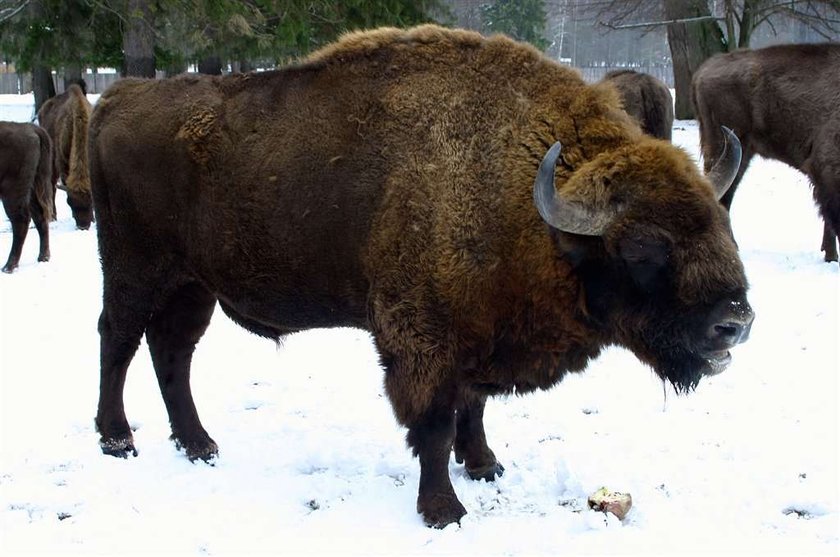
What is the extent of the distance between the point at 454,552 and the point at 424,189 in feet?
5.36

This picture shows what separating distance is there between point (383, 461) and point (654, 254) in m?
2.06

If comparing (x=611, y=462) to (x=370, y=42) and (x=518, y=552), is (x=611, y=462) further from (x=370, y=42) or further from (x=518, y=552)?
(x=370, y=42)

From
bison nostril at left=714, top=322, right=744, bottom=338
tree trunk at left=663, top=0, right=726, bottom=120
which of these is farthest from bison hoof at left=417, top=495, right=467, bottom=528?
tree trunk at left=663, top=0, right=726, bottom=120

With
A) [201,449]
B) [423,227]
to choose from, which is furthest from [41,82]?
[423,227]

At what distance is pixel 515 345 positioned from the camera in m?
4.08

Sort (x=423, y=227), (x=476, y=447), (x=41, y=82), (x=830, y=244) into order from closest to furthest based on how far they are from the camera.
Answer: (x=423, y=227)
(x=476, y=447)
(x=830, y=244)
(x=41, y=82)

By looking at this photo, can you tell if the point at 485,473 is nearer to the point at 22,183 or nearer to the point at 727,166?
the point at 727,166

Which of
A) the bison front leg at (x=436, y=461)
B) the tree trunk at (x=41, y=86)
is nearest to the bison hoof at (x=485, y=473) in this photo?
the bison front leg at (x=436, y=461)

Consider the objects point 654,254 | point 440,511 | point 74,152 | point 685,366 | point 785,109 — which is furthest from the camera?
point 74,152

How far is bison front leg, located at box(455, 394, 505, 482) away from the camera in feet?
15.6

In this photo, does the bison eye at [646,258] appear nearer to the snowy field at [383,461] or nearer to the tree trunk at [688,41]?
the snowy field at [383,461]

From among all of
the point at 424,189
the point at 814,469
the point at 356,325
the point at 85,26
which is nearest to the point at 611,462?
the point at 814,469

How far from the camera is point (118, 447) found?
16.9ft

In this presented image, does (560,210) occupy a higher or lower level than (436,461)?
higher
